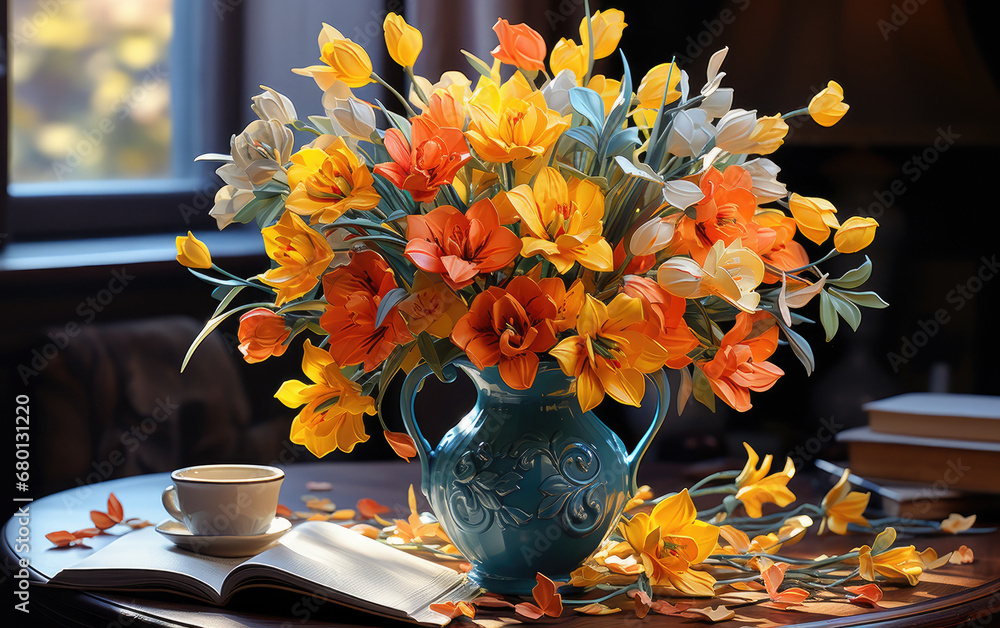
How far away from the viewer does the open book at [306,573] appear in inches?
33.7

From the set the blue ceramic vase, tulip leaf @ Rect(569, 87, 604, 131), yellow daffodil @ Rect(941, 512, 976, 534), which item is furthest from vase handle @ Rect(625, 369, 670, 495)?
yellow daffodil @ Rect(941, 512, 976, 534)

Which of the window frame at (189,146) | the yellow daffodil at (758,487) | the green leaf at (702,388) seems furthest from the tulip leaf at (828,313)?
the window frame at (189,146)

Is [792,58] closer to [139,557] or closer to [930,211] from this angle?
[930,211]

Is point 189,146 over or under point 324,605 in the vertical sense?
over

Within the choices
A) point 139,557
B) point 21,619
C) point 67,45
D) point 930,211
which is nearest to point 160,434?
point 21,619

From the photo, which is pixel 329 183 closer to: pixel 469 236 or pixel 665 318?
pixel 469 236

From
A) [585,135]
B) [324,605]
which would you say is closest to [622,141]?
[585,135]

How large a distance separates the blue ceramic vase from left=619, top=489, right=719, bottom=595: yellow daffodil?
4cm

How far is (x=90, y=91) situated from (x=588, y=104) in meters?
1.72

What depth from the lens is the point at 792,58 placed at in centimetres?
205

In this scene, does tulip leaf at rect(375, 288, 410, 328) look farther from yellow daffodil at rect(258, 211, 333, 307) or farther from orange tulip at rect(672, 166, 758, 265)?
orange tulip at rect(672, 166, 758, 265)

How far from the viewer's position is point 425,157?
80 centimetres

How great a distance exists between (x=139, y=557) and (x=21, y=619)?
35.2 inches

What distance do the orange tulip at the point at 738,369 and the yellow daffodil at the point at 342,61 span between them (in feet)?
1.20
